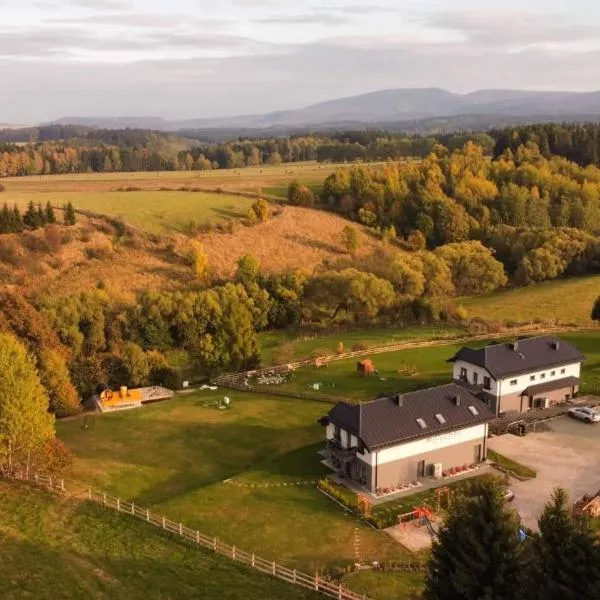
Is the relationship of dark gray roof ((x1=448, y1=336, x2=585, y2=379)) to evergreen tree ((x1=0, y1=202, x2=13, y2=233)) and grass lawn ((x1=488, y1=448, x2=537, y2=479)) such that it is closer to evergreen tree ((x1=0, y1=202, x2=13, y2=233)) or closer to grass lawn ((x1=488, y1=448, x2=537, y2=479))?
grass lawn ((x1=488, y1=448, x2=537, y2=479))

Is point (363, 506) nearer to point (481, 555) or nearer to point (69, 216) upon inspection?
point (481, 555)

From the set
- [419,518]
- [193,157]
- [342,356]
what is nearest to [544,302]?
[342,356]

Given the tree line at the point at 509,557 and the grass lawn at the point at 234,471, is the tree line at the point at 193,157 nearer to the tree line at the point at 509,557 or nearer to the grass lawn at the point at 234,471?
the grass lawn at the point at 234,471

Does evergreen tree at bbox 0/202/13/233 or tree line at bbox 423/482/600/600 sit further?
evergreen tree at bbox 0/202/13/233

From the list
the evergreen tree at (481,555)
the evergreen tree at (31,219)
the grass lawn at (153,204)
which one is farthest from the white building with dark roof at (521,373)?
the evergreen tree at (31,219)

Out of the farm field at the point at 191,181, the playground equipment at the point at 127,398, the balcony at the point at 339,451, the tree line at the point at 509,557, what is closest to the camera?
the tree line at the point at 509,557

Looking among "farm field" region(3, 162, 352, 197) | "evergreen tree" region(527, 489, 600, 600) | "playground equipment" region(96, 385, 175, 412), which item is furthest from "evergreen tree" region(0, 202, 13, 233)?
"evergreen tree" region(527, 489, 600, 600)
